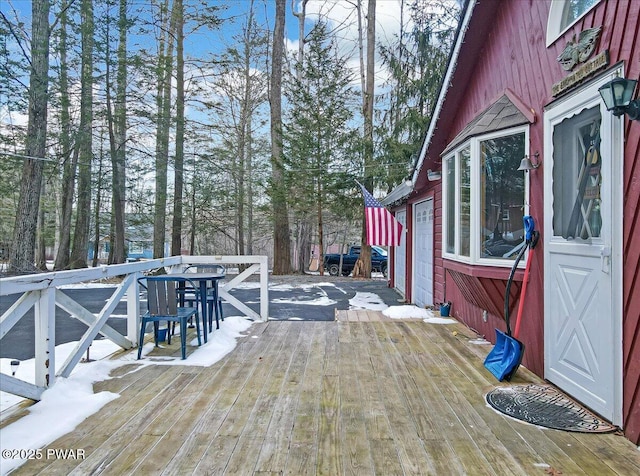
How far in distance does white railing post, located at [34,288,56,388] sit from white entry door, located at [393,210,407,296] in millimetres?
7385

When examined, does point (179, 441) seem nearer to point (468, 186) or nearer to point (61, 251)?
point (468, 186)

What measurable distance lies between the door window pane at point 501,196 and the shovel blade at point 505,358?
2.55ft

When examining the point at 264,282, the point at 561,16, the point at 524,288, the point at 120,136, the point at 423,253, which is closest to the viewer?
the point at 561,16

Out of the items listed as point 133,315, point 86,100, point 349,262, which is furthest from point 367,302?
point 86,100

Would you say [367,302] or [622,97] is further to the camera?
[367,302]

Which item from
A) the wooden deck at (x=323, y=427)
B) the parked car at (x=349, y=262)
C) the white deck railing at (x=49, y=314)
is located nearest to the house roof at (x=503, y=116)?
the wooden deck at (x=323, y=427)

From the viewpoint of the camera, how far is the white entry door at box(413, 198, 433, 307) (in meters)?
7.05

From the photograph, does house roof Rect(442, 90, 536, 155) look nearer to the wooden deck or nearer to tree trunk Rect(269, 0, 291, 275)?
the wooden deck

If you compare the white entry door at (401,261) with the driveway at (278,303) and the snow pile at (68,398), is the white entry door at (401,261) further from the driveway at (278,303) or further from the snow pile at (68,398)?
the snow pile at (68,398)

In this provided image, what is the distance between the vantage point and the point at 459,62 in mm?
4844

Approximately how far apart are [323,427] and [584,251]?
2.03 metres

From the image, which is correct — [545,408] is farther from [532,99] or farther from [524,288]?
[532,99]

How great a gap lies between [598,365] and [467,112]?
3.57 m

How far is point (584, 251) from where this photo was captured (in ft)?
8.85
